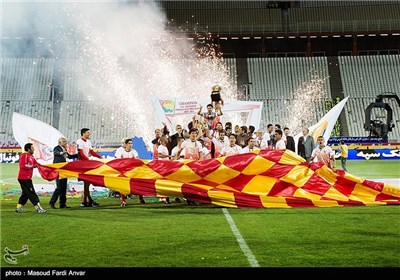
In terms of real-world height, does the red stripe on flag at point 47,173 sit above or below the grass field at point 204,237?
above

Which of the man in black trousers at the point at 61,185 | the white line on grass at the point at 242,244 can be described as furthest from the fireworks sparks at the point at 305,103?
the white line on grass at the point at 242,244

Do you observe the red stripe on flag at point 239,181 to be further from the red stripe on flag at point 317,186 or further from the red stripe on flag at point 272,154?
the red stripe on flag at point 317,186

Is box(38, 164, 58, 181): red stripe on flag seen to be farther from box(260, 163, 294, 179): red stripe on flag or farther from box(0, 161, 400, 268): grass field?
box(260, 163, 294, 179): red stripe on flag

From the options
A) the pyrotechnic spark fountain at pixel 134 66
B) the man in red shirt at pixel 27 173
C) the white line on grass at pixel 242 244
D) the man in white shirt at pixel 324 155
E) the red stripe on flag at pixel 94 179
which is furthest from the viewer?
the pyrotechnic spark fountain at pixel 134 66

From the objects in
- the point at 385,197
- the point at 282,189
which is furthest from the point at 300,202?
the point at 385,197

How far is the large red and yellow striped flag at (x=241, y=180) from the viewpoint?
11203 millimetres

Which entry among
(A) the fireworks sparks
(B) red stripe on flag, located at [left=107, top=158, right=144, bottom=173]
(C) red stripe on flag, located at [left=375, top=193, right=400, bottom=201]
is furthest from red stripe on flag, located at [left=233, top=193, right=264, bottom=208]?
(A) the fireworks sparks

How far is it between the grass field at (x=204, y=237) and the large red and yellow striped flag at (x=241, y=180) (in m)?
0.39

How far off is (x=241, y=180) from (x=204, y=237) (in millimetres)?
4128

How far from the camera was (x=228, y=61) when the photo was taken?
138 feet

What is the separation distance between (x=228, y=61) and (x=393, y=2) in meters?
12.1

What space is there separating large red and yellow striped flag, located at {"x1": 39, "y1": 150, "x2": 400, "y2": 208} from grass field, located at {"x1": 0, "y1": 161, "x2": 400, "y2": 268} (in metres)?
0.39

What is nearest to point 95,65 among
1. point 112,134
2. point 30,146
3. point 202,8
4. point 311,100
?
point 112,134

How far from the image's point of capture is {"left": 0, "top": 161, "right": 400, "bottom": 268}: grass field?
5.95 metres
